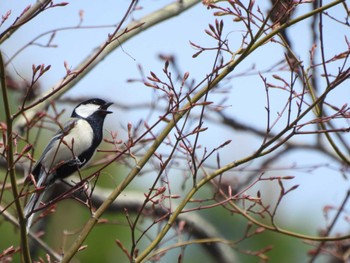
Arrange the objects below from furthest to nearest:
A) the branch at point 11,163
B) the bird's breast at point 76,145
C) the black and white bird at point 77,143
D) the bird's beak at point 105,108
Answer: the bird's beak at point 105,108
the bird's breast at point 76,145
the black and white bird at point 77,143
the branch at point 11,163

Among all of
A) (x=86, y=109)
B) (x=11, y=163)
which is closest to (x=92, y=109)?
(x=86, y=109)

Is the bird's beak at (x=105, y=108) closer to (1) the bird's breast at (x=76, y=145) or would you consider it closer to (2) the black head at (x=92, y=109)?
(2) the black head at (x=92, y=109)

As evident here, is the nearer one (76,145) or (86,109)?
(76,145)

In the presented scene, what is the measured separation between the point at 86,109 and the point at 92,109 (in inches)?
2.1

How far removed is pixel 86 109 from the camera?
11.3 ft

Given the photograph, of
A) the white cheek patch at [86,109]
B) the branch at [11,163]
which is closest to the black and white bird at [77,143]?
the white cheek patch at [86,109]

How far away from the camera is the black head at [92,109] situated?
3.34 meters

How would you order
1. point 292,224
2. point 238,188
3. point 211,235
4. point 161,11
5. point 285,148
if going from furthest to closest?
point 292,224
point 211,235
point 285,148
point 238,188
point 161,11

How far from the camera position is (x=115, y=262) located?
839 cm

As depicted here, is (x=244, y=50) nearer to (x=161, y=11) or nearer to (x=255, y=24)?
(x=255, y=24)

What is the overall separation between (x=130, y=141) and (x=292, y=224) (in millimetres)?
8896

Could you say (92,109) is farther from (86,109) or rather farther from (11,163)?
(11,163)

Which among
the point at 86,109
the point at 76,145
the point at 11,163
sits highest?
the point at 86,109

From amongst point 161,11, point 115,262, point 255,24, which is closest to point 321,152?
point 161,11
